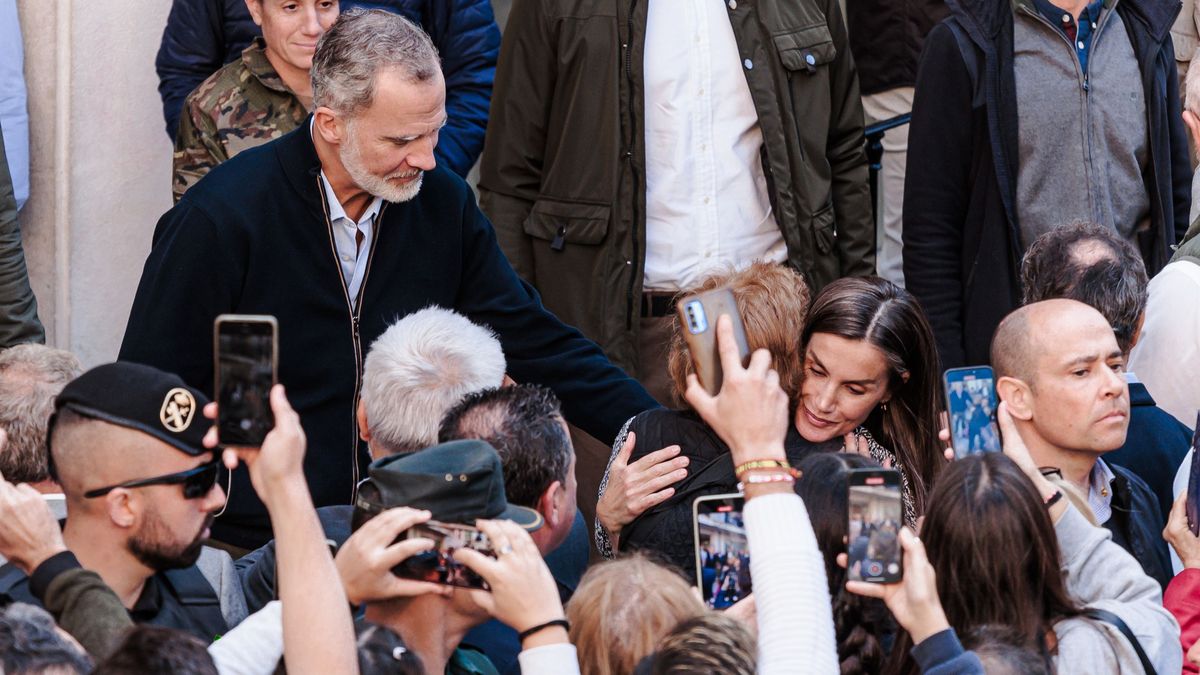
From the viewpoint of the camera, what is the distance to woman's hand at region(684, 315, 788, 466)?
2.89 m

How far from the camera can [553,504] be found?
342cm

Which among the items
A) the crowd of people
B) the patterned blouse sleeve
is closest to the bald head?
the crowd of people

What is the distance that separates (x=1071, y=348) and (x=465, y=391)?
A: 4.67 ft

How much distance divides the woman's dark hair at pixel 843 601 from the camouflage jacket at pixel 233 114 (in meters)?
2.57

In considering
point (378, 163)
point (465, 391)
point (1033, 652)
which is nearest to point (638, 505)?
point (465, 391)

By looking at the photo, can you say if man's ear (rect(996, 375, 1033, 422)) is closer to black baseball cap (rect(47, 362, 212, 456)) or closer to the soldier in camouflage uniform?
black baseball cap (rect(47, 362, 212, 456))

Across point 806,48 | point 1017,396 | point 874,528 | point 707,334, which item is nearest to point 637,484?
point 1017,396

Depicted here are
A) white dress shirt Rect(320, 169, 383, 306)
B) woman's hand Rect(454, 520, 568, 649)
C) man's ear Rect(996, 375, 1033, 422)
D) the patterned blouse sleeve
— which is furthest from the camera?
white dress shirt Rect(320, 169, 383, 306)

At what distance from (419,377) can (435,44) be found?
2.16 metres

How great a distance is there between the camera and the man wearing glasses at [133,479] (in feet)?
10.6

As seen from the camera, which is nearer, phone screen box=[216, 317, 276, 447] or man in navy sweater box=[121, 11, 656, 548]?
phone screen box=[216, 317, 276, 447]

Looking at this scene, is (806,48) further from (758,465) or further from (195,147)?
(758,465)

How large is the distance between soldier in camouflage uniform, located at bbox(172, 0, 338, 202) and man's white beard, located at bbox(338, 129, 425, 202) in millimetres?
923

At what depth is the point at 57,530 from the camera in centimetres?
303
